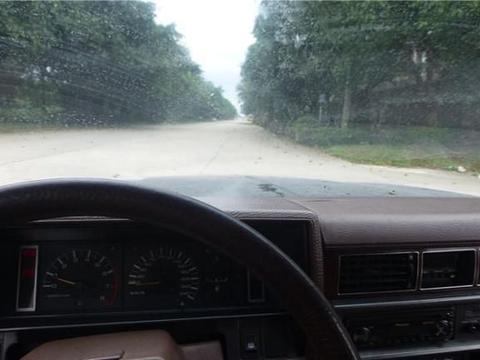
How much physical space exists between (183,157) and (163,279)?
1771 millimetres

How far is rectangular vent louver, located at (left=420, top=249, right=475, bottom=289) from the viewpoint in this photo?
82.1 inches

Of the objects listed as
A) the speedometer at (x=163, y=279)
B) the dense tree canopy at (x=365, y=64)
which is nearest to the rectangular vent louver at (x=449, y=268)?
the speedometer at (x=163, y=279)

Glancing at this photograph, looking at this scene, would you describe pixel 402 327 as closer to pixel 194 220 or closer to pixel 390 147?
pixel 194 220

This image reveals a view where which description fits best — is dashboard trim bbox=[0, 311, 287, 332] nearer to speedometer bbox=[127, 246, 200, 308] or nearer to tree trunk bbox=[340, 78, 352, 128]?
speedometer bbox=[127, 246, 200, 308]

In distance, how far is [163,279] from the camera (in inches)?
70.9

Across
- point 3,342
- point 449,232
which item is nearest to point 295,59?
point 449,232

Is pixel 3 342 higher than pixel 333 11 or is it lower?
lower

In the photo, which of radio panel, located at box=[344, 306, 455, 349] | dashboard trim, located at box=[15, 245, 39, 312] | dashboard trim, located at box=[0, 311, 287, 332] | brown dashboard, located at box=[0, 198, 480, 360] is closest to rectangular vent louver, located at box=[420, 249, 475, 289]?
brown dashboard, located at box=[0, 198, 480, 360]

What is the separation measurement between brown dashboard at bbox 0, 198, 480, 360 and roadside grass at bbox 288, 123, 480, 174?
2514 mm

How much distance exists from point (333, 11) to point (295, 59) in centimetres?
158

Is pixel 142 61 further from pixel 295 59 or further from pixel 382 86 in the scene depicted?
pixel 382 86

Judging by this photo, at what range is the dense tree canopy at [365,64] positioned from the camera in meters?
3.95

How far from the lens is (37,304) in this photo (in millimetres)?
1724

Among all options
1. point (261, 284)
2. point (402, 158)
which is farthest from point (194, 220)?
point (402, 158)
